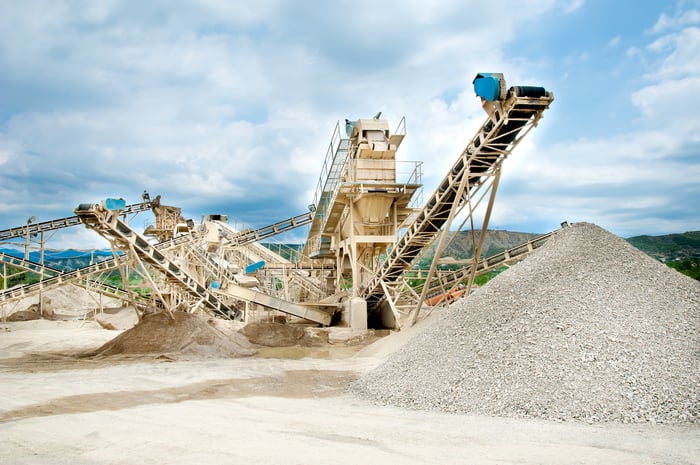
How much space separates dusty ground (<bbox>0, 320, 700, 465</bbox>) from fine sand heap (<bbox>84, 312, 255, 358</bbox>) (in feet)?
9.85

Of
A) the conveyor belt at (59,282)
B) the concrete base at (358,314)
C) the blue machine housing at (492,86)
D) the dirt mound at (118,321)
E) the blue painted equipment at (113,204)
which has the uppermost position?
the blue machine housing at (492,86)

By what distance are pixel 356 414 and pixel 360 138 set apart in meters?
13.2

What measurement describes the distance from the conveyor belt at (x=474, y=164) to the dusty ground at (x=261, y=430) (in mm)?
5948

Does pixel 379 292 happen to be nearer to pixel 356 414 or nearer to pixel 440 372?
pixel 440 372

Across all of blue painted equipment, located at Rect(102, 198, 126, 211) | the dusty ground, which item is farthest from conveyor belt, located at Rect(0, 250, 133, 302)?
the dusty ground

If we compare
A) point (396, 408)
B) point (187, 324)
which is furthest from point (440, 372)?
point (187, 324)

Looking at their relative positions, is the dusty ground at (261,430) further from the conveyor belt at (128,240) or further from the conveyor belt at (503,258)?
the conveyor belt at (503,258)

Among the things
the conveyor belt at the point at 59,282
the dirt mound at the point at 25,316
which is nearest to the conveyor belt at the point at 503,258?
the conveyor belt at the point at 59,282

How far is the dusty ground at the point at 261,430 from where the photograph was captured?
460 centimetres

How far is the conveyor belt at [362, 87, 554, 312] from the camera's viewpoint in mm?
10883

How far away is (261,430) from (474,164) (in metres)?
9.06

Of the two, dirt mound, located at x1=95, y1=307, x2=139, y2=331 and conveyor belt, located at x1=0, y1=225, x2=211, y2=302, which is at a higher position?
conveyor belt, located at x1=0, y1=225, x2=211, y2=302

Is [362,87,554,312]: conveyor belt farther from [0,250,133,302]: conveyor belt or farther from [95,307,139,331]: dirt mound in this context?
[0,250,133,302]: conveyor belt

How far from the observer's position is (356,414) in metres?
6.86
